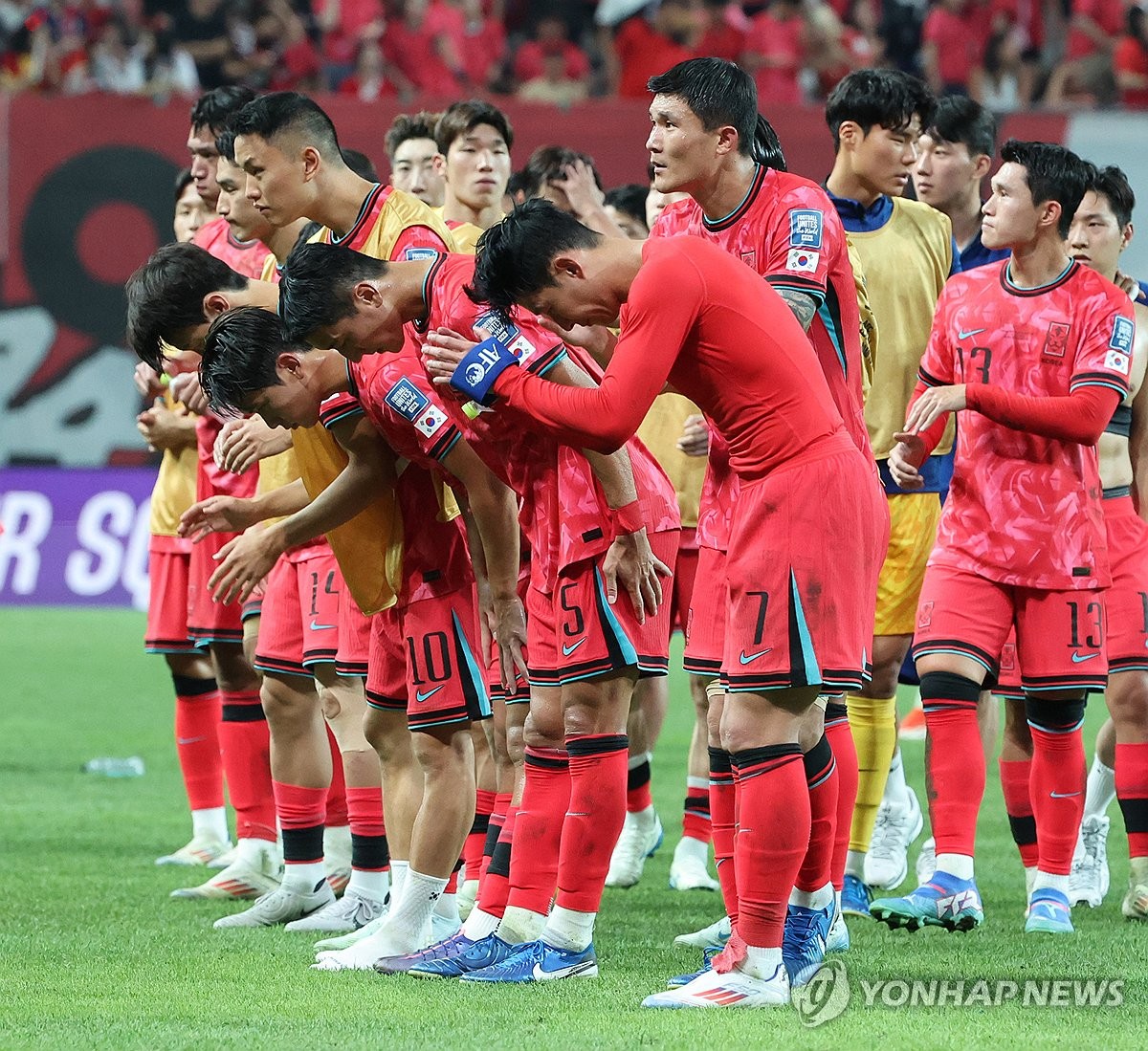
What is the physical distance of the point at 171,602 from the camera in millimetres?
7320

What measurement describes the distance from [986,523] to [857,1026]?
1949 mm

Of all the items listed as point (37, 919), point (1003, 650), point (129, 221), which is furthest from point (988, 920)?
point (129, 221)

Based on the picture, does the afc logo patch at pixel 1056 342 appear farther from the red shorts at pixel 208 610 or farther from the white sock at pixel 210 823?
the white sock at pixel 210 823

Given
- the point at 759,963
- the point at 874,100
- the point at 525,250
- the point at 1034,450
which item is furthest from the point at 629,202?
the point at 759,963

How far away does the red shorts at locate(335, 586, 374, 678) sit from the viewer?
550cm

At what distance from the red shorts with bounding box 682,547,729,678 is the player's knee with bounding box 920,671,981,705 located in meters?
0.80

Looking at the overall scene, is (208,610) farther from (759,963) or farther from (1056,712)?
(759,963)

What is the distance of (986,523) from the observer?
5586mm

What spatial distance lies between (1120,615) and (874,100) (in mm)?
1868

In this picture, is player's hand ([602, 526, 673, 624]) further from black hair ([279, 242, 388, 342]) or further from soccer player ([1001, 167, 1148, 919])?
soccer player ([1001, 167, 1148, 919])

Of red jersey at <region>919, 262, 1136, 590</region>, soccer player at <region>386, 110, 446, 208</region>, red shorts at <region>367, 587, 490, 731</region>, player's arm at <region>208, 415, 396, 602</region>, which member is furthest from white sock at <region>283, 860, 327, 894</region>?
soccer player at <region>386, 110, 446, 208</region>

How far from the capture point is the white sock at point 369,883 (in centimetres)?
560

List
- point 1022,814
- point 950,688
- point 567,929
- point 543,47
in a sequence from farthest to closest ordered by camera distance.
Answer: point 543,47 < point 1022,814 < point 950,688 < point 567,929

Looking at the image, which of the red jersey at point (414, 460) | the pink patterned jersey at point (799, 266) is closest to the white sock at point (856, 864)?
the pink patterned jersey at point (799, 266)
